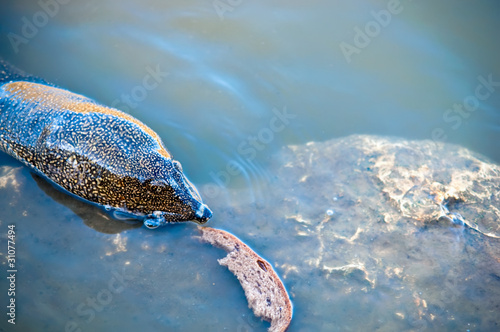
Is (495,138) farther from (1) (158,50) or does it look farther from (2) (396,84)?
(1) (158,50)

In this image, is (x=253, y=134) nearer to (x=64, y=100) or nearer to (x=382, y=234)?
(x=382, y=234)

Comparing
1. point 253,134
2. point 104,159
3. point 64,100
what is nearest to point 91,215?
point 104,159

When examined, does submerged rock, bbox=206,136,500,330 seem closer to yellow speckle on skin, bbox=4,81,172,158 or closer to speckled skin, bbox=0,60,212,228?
speckled skin, bbox=0,60,212,228

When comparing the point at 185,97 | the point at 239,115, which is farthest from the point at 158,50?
the point at 239,115

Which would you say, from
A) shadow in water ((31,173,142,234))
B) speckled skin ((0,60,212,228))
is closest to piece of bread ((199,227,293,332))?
speckled skin ((0,60,212,228))

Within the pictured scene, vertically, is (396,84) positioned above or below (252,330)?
above

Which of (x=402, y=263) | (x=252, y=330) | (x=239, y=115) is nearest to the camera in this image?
(x=252, y=330)

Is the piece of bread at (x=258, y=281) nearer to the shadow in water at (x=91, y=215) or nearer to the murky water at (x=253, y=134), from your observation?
the murky water at (x=253, y=134)
